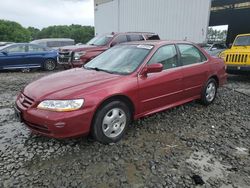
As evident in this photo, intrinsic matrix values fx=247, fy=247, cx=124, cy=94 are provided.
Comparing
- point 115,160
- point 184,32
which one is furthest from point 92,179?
point 184,32

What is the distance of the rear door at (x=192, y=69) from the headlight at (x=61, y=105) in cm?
242

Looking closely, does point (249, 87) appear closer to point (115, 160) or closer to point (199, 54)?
point (199, 54)

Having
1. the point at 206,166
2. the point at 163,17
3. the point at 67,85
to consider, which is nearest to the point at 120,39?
the point at 163,17

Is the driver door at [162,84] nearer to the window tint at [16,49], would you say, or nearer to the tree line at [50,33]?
the window tint at [16,49]

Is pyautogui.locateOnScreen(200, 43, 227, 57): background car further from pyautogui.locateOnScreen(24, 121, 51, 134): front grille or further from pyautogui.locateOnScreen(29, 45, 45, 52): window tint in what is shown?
pyautogui.locateOnScreen(24, 121, 51, 134): front grille

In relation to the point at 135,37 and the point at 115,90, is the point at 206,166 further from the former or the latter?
the point at 135,37

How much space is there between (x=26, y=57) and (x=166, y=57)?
8635 millimetres

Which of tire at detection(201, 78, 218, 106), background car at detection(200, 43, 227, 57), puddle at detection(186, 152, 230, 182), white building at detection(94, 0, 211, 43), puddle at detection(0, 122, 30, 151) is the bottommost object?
puddle at detection(186, 152, 230, 182)

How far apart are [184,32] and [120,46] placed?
9.52 meters

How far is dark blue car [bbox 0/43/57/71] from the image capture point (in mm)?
10930

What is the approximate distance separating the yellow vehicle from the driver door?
16.3ft

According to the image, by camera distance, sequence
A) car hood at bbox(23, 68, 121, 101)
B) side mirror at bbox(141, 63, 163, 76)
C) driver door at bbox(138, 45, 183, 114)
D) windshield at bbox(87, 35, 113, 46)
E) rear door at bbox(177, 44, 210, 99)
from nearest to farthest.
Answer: car hood at bbox(23, 68, 121, 101) → side mirror at bbox(141, 63, 163, 76) → driver door at bbox(138, 45, 183, 114) → rear door at bbox(177, 44, 210, 99) → windshield at bbox(87, 35, 113, 46)

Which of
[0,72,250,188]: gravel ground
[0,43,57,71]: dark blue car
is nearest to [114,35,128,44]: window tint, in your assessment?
[0,43,57,71]: dark blue car

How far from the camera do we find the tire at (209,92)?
5.62 meters
